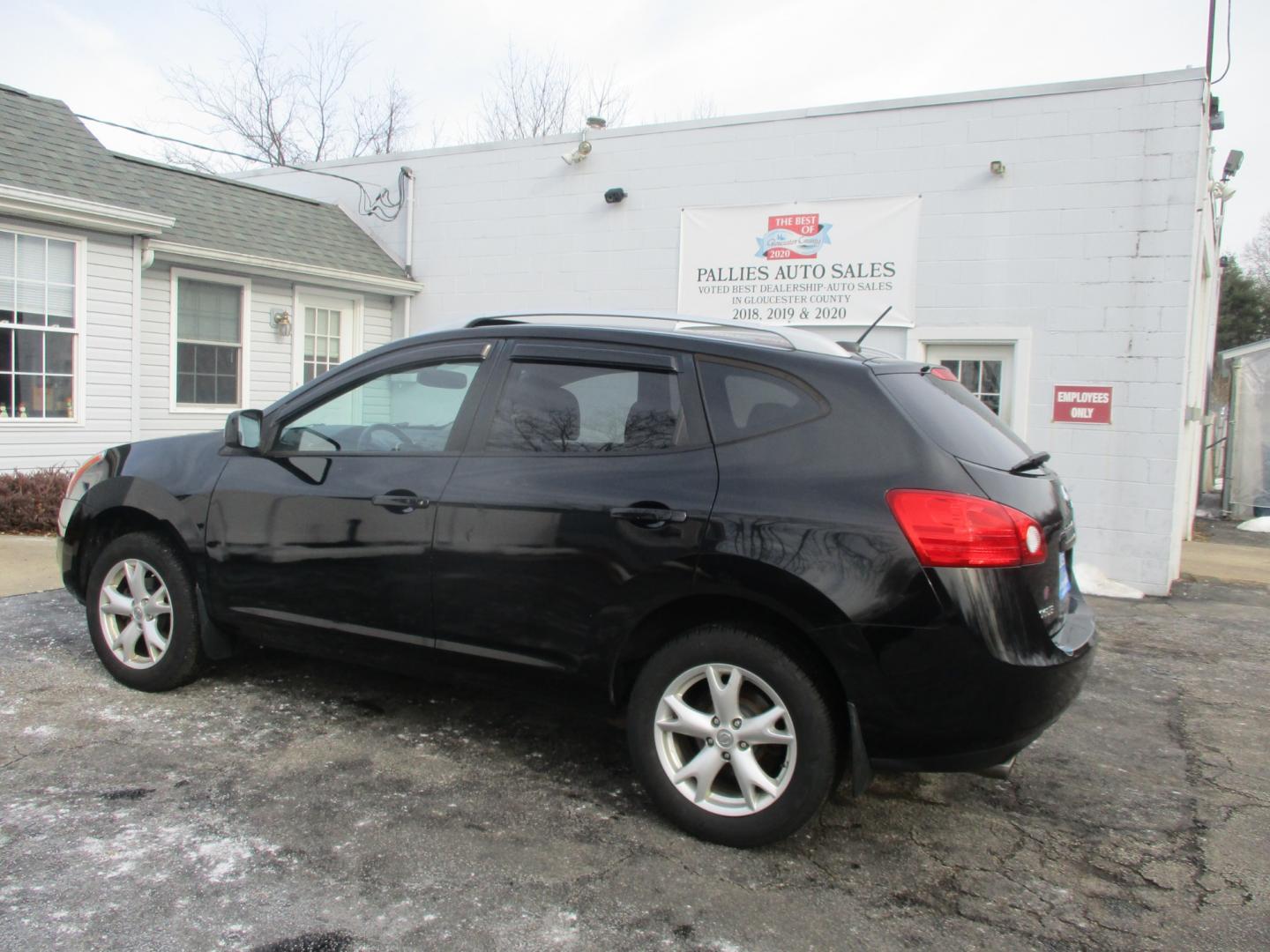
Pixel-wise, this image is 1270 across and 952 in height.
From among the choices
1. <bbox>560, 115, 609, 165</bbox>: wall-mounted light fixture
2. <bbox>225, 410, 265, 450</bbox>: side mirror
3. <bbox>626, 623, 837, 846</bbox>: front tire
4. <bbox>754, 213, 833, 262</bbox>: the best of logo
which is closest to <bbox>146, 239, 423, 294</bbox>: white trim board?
<bbox>560, 115, 609, 165</bbox>: wall-mounted light fixture

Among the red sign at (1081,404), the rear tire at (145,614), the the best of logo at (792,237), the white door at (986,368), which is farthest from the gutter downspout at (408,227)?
the rear tire at (145,614)

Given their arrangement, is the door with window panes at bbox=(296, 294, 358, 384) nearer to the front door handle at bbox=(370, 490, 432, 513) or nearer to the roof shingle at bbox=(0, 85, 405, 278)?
the roof shingle at bbox=(0, 85, 405, 278)

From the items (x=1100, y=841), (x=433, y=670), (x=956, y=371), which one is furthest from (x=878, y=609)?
(x=956, y=371)

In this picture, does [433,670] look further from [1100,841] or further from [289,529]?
[1100,841]

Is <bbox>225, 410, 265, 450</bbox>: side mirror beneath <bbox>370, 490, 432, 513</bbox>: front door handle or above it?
above

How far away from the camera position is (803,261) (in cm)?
994

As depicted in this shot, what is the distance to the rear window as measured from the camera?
10.0 ft

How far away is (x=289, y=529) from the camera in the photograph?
3.98m

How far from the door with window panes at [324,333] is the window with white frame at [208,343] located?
78 cm

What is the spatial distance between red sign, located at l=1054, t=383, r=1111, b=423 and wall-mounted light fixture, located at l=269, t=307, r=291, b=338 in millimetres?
8562

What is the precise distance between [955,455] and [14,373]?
9.31 m

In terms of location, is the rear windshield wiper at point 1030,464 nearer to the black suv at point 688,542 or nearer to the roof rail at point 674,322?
the black suv at point 688,542

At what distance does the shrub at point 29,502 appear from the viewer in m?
8.52

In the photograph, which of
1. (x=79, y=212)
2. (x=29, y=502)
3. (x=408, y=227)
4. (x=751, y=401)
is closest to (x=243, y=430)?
(x=751, y=401)
